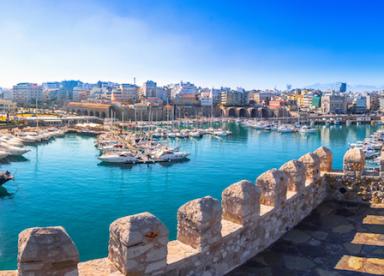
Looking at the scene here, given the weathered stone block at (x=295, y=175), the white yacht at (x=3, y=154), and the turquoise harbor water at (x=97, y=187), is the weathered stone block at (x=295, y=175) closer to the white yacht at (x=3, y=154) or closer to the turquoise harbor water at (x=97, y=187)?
the turquoise harbor water at (x=97, y=187)

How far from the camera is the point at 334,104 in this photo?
13838 centimetres

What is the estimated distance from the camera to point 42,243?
3092 mm

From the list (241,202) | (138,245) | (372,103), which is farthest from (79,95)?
(138,245)

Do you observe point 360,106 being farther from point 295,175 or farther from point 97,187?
point 295,175

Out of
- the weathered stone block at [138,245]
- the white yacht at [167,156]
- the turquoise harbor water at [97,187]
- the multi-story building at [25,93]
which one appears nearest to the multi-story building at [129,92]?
the multi-story building at [25,93]

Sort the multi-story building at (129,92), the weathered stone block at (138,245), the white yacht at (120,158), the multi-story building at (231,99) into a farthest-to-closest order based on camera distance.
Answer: the multi-story building at (129,92) < the multi-story building at (231,99) < the white yacht at (120,158) < the weathered stone block at (138,245)

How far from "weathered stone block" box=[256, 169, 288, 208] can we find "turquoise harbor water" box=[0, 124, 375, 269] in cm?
1138

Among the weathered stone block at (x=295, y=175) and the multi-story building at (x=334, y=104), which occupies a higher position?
the multi-story building at (x=334, y=104)

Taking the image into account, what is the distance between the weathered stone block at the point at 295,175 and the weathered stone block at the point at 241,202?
1751 millimetres

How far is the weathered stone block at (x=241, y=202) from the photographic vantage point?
198 inches

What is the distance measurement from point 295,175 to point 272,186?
1.09 meters

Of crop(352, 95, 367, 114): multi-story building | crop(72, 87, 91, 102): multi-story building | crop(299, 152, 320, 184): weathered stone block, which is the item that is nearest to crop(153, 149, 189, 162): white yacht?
crop(299, 152, 320, 184): weathered stone block

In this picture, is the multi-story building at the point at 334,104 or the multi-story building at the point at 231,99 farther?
the multi-story building at the point at 231,99

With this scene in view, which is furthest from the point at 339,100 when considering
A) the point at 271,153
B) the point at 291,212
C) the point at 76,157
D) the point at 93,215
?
the point at 291,212
